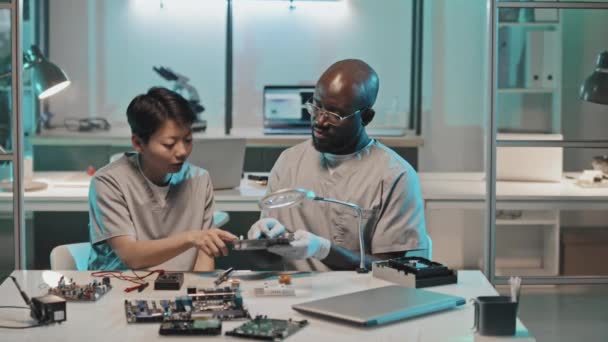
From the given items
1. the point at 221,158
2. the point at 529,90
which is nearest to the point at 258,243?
the point at 221,158

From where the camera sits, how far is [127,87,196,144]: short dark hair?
261cm

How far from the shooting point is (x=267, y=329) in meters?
1.90

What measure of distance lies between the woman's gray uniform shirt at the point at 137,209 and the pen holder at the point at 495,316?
3.44ft

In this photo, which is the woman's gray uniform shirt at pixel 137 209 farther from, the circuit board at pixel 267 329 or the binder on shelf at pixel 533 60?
the binder on shelf at pixel 533 60

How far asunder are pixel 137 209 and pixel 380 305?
910mm

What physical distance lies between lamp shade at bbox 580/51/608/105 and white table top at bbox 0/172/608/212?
402 millimetres

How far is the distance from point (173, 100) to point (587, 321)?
2.64m

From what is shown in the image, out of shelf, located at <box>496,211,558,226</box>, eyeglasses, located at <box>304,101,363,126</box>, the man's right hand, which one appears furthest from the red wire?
shelf, located at <box>496,211,558,226</box>

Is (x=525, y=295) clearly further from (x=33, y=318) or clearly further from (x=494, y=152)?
(x=33, y=318)

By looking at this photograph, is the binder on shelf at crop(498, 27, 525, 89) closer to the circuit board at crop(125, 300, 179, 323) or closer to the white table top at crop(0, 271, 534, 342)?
the white table top at crop(0, 271, 534, 342)

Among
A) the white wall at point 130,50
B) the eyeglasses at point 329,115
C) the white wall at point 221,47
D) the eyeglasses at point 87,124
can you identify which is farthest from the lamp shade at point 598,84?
the eyeglasses at point 87,124

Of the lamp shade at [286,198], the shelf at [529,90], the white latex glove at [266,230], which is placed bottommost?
the white latex glove at [266,230]

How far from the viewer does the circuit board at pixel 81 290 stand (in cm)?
216

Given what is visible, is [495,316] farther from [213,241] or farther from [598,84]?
[598,84]
